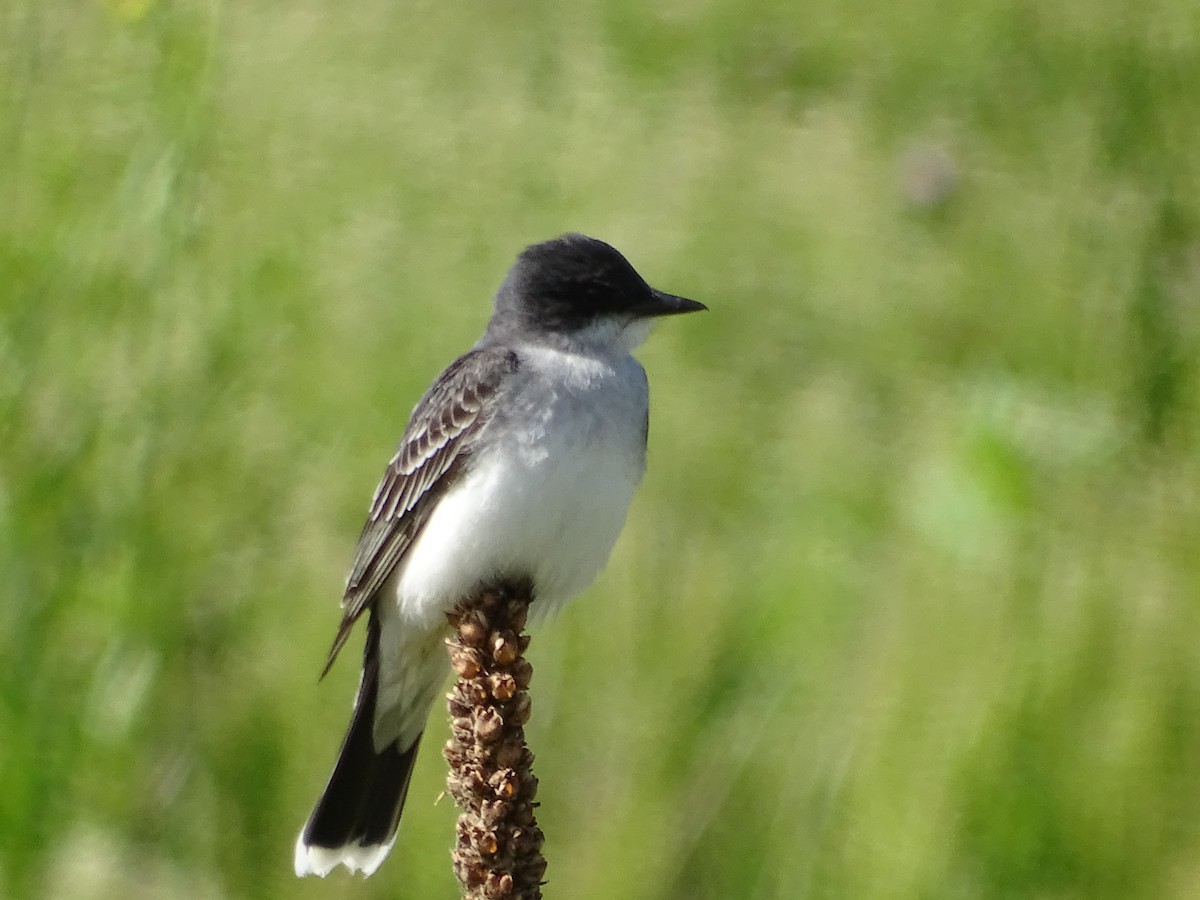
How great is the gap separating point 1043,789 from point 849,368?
3.08 m

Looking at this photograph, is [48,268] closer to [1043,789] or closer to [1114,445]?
[1043,789]

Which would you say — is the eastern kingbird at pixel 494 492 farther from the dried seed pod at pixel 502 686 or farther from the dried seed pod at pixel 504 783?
the dried seed pod at pixel 504 783

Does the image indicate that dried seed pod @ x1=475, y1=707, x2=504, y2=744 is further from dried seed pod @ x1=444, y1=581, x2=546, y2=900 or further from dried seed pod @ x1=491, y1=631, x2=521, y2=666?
dried seed pod @ x1=491, y1=631, x2=521, y2=666

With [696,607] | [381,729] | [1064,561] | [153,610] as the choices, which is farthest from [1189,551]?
[153,610]

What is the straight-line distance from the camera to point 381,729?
166 inches

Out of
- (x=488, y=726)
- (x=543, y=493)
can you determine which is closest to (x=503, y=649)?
(x=488, y=726)

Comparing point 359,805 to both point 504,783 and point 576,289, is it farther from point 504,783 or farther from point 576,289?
point 504,783

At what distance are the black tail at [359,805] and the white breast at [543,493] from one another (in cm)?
29

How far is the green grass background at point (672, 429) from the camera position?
4.32 m

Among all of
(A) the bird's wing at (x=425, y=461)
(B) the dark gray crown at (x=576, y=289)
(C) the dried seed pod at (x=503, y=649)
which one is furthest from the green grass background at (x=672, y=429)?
(C) the dried seed pod at (x=503, y=649)

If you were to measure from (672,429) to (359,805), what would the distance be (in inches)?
105

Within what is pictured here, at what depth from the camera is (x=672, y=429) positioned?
6.56 meters

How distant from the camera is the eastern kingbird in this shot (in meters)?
3.90

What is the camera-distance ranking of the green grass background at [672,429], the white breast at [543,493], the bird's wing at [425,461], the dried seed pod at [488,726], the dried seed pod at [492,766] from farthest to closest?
the green grass background at [672,429] < the bird's wing at [425,461] < the white breast at [543,493] < the dried seed pod at [488,726] < the dried seed pod at [492,766]
